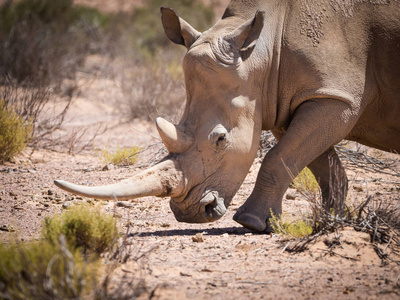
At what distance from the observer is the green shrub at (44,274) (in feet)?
10.3

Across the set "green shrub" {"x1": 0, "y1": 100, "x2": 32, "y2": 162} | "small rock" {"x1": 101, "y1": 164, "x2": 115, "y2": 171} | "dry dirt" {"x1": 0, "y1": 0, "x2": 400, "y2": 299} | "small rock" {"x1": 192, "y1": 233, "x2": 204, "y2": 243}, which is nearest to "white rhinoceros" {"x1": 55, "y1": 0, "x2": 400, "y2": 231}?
"small rock" {"x1": 192, "y1": 233, "x2": 204, "y2": 243}

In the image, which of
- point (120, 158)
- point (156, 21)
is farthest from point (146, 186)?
point (156, 21)

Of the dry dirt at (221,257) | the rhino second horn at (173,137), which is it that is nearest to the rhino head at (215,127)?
the rhino second horn at (173,137)

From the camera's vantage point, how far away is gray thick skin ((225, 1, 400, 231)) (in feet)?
16.0

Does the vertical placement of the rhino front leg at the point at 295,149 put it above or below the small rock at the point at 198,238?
above

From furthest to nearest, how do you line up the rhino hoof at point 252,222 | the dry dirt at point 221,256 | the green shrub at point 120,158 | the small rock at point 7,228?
the green shrub at point 120,158 < the small rock at point 7,228 < the rhino hoof at point 252,222 < the dry dirt at point 221,256

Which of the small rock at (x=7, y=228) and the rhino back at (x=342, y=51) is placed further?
the small rock at (x=7, y=228)

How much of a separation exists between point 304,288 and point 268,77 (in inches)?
83.1

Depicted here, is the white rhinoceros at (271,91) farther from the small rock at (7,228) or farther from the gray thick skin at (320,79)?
the small rock at (7,228)

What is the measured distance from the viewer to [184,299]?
11.4 feet

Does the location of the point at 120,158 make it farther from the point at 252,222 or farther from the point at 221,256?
the point at 221,256

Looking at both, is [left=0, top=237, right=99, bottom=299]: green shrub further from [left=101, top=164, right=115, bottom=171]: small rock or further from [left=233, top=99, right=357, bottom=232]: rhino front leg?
[left=101, top=164, right=115, bottom=171]: small rock

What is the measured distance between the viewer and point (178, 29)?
545 cm

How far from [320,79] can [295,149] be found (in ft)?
2.11
